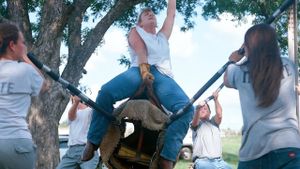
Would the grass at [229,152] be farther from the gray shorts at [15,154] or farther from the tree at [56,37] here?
the gray shorts at [15,154]

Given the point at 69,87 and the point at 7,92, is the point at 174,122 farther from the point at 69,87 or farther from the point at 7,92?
the point at 7,92

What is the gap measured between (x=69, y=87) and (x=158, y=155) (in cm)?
95

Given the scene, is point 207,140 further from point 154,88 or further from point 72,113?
point 154,88

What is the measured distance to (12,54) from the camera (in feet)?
13.5

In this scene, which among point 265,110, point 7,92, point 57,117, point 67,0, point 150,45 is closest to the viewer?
point 265,110

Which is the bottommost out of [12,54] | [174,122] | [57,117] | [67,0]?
[57,117]

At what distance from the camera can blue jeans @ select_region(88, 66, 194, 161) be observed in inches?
195

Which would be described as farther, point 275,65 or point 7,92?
point 7,92

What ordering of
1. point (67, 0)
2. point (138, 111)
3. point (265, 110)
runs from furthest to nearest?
1. point (67, 0)
2. point (138, 111)
3. point (265, 110)

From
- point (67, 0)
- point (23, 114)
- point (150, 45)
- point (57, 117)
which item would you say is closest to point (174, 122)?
point (150, 45)

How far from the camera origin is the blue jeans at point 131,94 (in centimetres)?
496

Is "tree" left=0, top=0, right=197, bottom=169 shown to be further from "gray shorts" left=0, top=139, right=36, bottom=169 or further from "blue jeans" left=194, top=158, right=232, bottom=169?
"gray shorts" left=0, top=139, right=36, bottom=169

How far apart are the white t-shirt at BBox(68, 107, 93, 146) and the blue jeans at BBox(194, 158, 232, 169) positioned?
1.83 metres

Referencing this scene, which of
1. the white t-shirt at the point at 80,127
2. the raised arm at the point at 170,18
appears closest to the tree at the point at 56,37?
the white t-shirt at the point at 80,127
